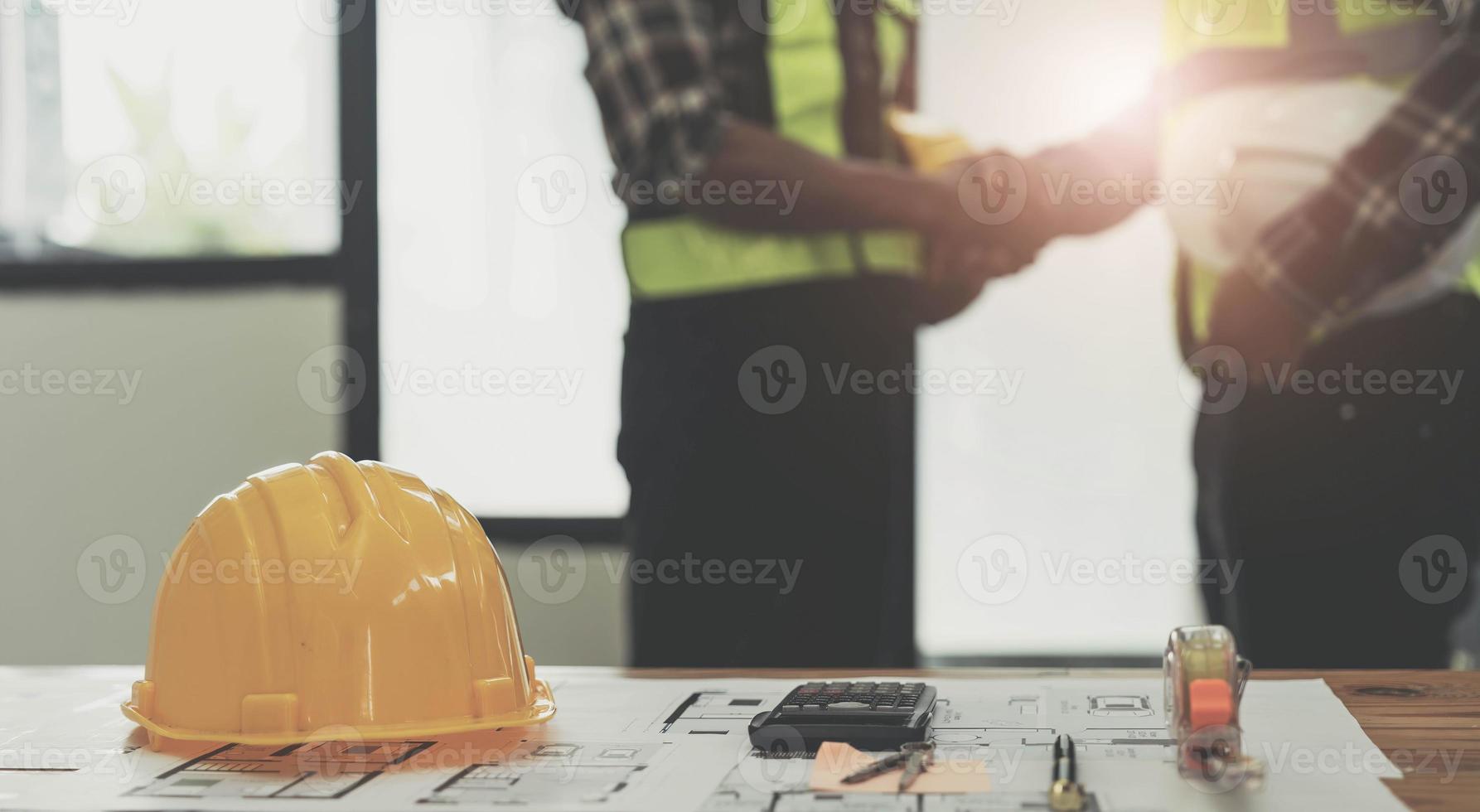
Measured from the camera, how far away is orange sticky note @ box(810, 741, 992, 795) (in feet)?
2.54

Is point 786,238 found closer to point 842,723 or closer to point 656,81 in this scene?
point 656,81

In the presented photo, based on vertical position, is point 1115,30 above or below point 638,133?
above

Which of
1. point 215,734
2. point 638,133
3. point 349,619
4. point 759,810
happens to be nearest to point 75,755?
point 215,734

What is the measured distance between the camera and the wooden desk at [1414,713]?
764 millimetres

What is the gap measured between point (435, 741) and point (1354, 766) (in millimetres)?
637

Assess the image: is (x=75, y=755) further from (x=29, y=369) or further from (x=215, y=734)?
(x=29, y=369)

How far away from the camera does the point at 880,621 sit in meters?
2.08

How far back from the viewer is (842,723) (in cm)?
88

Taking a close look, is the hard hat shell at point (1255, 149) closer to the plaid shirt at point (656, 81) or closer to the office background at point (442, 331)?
the office background at point (442, 331)

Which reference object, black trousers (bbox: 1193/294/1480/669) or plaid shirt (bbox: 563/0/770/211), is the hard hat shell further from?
plaid shirt (bbox: 563/0/770/211)

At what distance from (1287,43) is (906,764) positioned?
1.72m

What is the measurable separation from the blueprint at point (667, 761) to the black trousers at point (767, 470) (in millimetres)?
882

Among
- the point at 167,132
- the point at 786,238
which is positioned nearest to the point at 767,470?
the point at 786,238

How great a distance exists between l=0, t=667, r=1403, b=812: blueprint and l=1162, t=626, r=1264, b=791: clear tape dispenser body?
1 centimetres
